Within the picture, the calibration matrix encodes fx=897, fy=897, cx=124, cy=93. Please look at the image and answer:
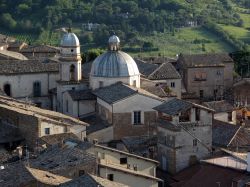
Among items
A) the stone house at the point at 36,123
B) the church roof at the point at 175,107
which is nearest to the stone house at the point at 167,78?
the stone house at the point at 36,123

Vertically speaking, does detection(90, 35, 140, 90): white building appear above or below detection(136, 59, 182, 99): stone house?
above

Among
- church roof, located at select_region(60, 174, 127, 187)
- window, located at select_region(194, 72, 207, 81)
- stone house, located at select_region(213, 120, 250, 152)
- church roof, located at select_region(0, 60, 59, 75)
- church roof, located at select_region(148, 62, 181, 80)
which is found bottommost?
window, located at select_region(194, 72, 207, 81)

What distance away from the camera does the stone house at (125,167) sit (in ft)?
151

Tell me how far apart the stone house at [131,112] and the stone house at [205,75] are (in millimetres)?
22828

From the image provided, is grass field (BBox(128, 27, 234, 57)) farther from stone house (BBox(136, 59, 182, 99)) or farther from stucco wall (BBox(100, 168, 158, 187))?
stucco wall (BBox(100, 168, 158, 187))

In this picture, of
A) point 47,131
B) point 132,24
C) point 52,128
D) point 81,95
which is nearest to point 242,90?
point 81,95

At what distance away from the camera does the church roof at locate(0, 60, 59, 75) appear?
69875 mm

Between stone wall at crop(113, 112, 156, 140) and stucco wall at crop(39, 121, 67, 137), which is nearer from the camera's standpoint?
stucco wall at crop(39, 121, 67, 137)

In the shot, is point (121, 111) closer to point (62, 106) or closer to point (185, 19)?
point (62, 106)

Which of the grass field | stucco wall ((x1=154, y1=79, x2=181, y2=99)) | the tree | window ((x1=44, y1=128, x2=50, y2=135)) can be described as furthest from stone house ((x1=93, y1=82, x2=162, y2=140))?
the tree

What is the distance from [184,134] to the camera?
174ft

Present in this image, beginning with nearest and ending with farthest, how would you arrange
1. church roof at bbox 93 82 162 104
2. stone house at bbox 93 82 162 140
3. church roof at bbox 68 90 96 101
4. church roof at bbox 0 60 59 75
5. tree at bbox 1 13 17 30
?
stone house at bbox 93 82 162 140, church roof at bbox 93 82 162 104, church roof at bbox 68 90 96 101, church roof at bbox 0 60 59 75, tree at bbox 1 13 17 30

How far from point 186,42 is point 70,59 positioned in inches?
2346

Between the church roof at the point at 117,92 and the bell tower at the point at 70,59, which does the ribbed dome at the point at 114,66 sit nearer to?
the church roof at the point at 117,92
